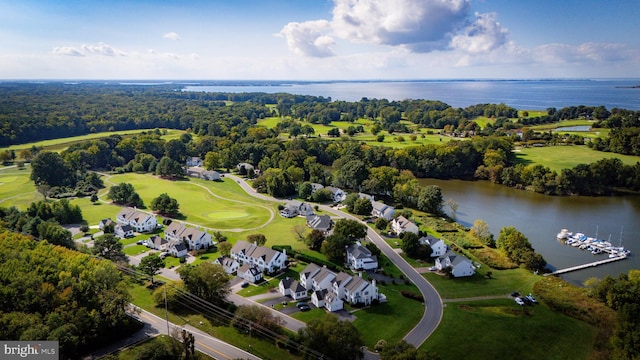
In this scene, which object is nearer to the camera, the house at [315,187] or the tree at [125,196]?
the tree at [125,196]

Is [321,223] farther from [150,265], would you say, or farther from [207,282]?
[150,265]

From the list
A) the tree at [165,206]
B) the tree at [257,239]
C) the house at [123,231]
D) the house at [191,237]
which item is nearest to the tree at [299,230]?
the tree at [257,239]

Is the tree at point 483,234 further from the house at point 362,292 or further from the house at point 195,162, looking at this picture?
the house at point 195,162

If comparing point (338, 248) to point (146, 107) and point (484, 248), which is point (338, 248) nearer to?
point (484, 248)

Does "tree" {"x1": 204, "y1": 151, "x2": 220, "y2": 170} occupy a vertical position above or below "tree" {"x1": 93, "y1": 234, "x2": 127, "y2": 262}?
above

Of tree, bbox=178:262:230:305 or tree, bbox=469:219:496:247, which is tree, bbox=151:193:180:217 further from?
tree, bbox=469:219:496:247

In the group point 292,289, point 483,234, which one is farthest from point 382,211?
point 292,289

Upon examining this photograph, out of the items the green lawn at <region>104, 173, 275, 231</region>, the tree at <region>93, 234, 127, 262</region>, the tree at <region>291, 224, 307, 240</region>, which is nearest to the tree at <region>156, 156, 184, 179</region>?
the green lawn at <region>104, 173, 275, 231</region>
